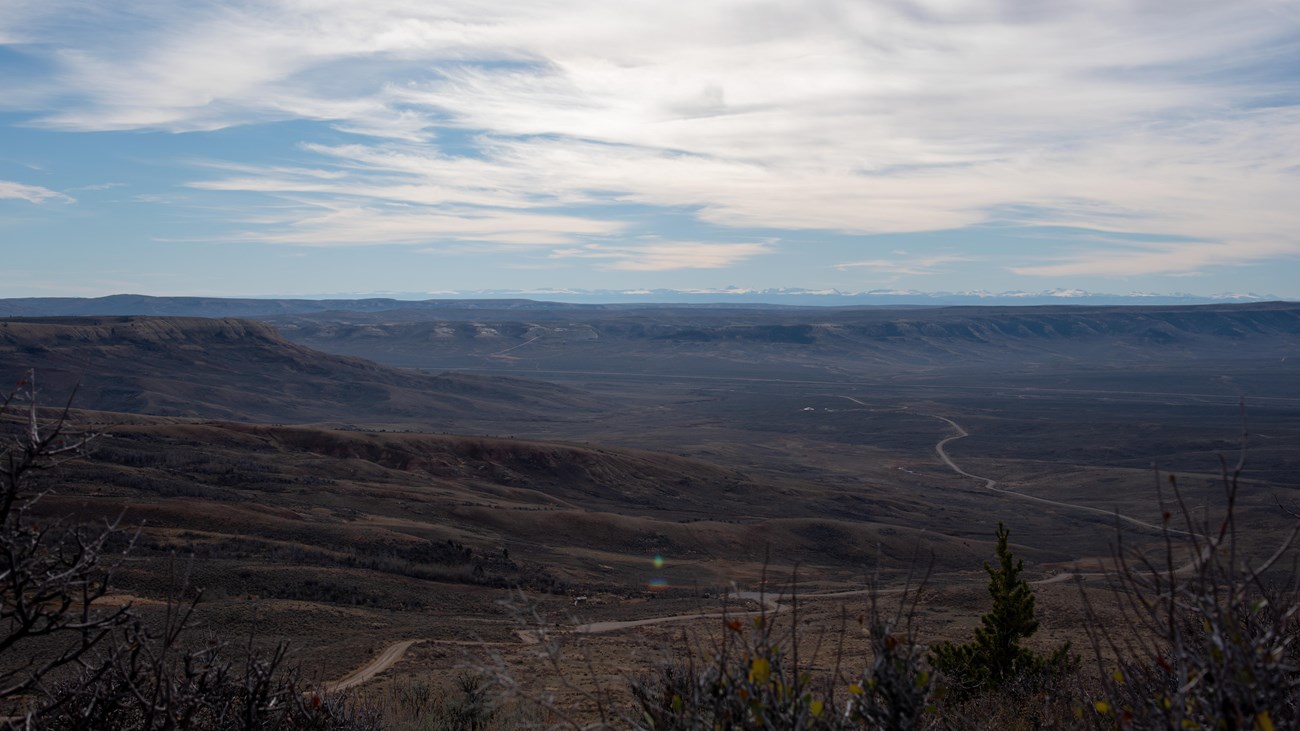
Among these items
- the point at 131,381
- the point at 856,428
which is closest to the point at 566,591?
the point at 856,428

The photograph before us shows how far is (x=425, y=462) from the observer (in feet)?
180

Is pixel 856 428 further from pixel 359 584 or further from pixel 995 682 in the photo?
pixel 995 682

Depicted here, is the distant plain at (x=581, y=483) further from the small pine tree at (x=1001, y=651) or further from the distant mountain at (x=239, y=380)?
the small pine tree at (x=1001, y=651)

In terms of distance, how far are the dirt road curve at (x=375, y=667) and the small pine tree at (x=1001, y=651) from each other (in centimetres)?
882

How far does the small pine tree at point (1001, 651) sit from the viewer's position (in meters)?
12.9

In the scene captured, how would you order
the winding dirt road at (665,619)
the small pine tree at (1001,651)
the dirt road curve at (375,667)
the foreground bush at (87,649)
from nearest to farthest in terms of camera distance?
the foreground bush at (87,649), the winding dirt road at (665,619), the small pine tree at (1001,651), the dirt road curve at (375,667)

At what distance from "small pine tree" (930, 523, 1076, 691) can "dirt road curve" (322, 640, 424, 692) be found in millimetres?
8817

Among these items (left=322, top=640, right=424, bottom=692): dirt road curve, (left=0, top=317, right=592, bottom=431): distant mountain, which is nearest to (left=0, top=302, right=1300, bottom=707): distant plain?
(left=322, top=640, right=424, bottom=692): dirt road curve

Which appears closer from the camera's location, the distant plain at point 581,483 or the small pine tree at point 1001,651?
the small pine tree at point 1001,651

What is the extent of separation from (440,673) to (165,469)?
30276 mm

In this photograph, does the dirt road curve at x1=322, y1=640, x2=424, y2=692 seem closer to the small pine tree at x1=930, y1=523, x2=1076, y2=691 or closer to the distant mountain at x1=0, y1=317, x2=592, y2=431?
the small pine tree at x1=930, y1=523, x2=1076, y2=691

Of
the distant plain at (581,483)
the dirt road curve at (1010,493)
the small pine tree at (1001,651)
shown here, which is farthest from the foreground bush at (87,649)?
the dirt road curve at (1010,493)

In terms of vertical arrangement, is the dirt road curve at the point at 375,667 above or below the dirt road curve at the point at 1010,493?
above

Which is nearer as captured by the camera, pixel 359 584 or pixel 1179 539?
pixel 359 584
